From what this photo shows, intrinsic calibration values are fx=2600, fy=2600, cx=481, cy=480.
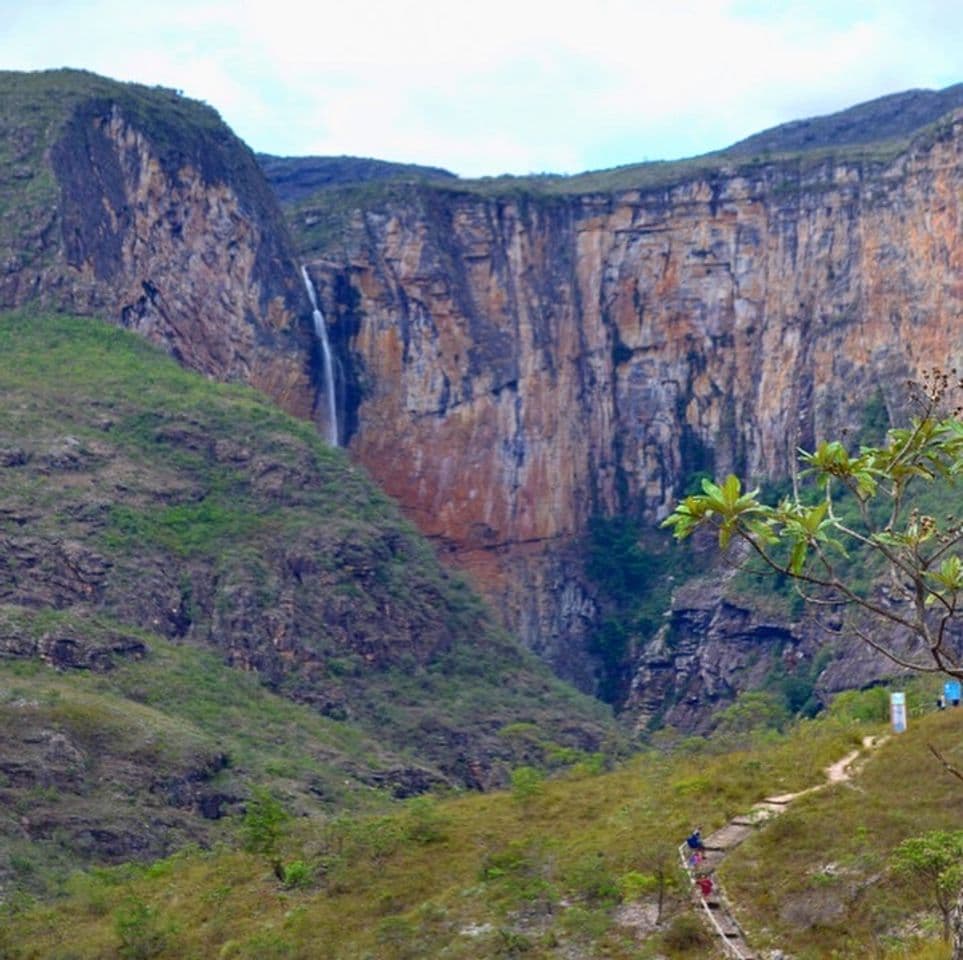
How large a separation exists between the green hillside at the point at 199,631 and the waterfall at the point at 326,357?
846cm

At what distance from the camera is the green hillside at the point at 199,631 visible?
40812 mm

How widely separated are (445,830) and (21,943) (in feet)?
17.9

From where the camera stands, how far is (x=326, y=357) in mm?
66875

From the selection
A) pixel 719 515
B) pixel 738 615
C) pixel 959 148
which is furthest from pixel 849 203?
pixel 719 515

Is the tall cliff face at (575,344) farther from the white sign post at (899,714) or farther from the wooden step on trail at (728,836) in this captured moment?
the wooden step on trail at (728,836)

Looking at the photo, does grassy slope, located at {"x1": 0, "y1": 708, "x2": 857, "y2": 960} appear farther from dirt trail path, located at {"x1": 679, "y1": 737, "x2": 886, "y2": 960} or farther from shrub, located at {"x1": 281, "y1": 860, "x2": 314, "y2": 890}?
dirt trail path, located at {"x1": 679, "y1": 737, "x2": 886, "y2": 960}

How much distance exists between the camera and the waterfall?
66.8 m

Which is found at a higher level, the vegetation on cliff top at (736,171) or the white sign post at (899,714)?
the vegetation on cliff top at (736,171)

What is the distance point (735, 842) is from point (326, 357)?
38.6 m

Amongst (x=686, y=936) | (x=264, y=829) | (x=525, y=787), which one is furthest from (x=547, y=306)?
(x=686, y=936)

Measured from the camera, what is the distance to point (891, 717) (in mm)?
35469

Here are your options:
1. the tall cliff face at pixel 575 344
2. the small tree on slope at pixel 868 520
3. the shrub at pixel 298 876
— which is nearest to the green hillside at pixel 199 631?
the shrub at pixel 298 876

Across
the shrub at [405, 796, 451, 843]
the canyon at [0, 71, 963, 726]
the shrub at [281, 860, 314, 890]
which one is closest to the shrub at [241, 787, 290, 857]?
the shrub at [281, 860, 314, 890]

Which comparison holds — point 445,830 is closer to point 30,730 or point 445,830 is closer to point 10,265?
point 30,730
